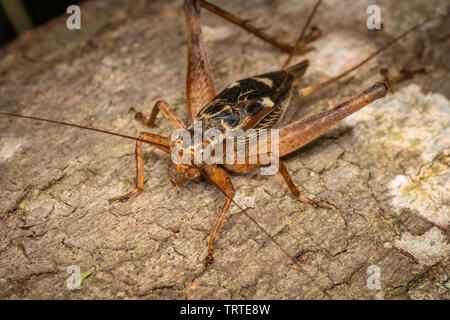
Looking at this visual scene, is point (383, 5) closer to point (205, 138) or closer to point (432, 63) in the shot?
point (432, 63)

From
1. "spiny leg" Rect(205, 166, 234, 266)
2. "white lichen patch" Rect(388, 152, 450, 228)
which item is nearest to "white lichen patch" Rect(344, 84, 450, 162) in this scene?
"white lichen patch" Rect(388, 152, 450, 228)

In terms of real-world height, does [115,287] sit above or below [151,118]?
below

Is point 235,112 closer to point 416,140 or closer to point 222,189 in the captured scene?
point 222,189

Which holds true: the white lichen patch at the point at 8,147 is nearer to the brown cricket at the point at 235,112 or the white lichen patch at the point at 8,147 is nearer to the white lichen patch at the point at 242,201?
the brown cricket at the point at 235,112

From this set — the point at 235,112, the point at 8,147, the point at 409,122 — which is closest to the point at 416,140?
the point at 409,122

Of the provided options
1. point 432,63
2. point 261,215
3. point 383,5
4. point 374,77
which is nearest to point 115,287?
point 261,215

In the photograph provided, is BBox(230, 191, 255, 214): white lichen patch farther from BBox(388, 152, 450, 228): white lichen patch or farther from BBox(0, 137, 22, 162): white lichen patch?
BBox(0, 137, 22, 162): white lichen patch
